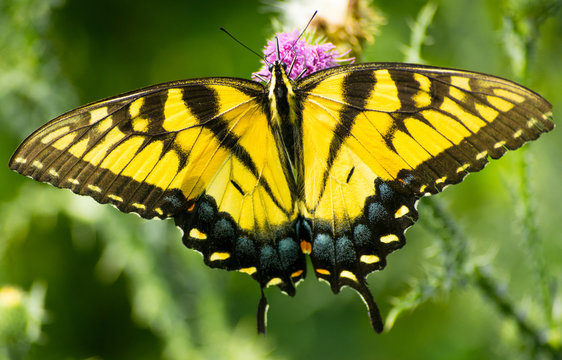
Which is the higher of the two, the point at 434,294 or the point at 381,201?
the point at 381,201

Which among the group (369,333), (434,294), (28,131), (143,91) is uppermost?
(28,131)

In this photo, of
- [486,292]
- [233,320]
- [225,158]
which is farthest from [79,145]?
[233,320]

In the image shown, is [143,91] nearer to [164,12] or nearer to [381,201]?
[381,201]

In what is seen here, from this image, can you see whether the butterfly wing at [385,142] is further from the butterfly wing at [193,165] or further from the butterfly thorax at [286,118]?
the butterfly wing at [193,165]

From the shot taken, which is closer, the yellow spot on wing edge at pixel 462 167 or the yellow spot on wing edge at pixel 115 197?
the yellow spot on wing edge at pixel 462 167

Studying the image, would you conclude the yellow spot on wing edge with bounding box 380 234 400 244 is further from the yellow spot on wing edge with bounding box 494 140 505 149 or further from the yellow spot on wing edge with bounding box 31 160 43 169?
the yellow spot on wing edge with bounding box 31 160 43 169

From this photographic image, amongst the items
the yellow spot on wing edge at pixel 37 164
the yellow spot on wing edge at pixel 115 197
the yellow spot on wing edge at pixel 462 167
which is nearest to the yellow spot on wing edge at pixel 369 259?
the yellow spot on wing edge at pixel 462 167

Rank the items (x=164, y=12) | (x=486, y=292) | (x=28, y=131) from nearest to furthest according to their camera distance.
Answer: (x=486, y=292), (x=28, y=131), (x=164, y=12)

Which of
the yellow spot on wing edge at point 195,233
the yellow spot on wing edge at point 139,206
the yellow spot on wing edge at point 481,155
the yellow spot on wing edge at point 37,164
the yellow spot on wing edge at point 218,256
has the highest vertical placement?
the yellow spot on wing edge at point 37,164
